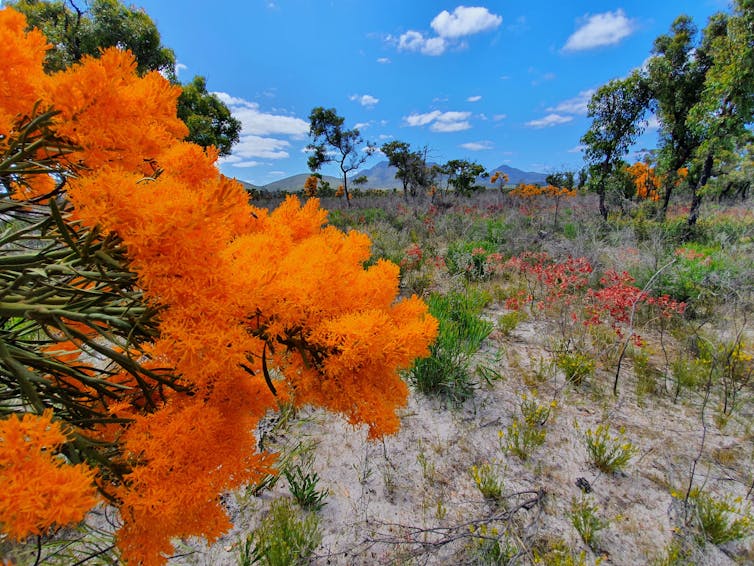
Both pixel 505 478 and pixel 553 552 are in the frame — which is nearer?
pixel 553 552

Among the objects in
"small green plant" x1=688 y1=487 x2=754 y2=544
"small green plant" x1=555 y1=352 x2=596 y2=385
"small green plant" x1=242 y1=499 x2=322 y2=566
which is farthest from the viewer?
"small green plant" x1=555 y1=352 x2=596 y2=385

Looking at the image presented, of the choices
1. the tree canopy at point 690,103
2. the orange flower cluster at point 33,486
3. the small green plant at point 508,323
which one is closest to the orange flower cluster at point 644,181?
the tree canopy at point 690,103

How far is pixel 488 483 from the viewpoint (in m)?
2.18

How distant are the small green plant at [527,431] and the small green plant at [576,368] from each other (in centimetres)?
47

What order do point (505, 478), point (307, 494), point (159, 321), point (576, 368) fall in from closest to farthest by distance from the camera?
point (159, 321) < point (307, 494) < point (505, 478) < point (576, 368)

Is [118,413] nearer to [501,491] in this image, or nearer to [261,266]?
[261,266]

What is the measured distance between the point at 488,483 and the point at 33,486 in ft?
7.65

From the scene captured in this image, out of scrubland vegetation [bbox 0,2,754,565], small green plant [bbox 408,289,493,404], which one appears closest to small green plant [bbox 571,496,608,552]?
scrubland vegetation [bbox 0,2,754,565]

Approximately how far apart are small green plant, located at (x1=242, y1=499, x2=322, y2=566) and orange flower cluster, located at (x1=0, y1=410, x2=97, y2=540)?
1.62 m

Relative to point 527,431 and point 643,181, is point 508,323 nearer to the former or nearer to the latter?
point 527,431

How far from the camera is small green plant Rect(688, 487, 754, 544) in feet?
6.23

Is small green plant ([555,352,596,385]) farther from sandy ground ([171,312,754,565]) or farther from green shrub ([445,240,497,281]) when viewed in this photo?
green shrub ([445,240,497,281])

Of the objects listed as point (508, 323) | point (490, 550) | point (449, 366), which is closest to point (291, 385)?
point (490, 550)

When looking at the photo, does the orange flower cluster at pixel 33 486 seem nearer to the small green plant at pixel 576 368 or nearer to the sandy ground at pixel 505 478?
the sandy ground at pixel 505 478
